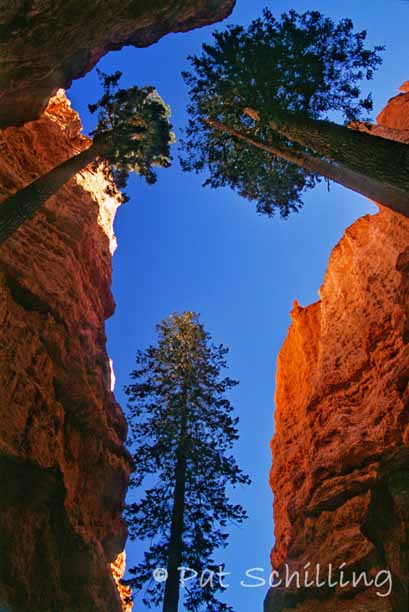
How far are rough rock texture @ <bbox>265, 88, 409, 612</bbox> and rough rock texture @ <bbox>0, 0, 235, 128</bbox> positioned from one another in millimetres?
11542

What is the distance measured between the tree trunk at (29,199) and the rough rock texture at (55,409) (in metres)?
3.76

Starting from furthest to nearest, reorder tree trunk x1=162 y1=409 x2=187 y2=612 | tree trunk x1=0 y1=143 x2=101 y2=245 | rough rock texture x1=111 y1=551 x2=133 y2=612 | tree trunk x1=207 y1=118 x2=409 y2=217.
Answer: rough rock texture x1=111 y1=551 x2=133 y2=612
tree trunk x1=162 y1=409 x2=187 y2=612
tree trunk x1=0 y1=143 x2=101 y2=245
tree trunk x1=207 y1=118 x2=409 y2=217

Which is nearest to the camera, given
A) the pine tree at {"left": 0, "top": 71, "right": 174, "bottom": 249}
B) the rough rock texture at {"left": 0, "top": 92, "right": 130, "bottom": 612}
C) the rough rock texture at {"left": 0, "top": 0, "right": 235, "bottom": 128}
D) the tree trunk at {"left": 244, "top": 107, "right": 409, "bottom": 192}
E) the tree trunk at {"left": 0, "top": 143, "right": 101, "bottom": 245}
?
the tree trunk at {"left": 244, "top": 107, "right": 409, "bottom": 192}

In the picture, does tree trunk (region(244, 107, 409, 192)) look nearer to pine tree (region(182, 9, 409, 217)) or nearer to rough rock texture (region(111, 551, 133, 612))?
pine tree (region(182, 9, 409, 217))

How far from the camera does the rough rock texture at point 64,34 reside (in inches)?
436

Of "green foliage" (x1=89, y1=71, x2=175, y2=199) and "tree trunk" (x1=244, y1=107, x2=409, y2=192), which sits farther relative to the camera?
"green foliage" (x1=89, y1=71, x2=175, y2=199)

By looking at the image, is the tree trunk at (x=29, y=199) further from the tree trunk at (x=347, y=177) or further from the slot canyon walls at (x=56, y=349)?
the tree trunk at (x=347, y=177)

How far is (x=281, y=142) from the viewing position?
1416 cm

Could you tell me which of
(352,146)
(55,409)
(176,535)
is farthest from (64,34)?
(176,535)

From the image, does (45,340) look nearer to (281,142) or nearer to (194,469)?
(194,469)

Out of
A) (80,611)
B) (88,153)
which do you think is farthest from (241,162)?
(80,611)

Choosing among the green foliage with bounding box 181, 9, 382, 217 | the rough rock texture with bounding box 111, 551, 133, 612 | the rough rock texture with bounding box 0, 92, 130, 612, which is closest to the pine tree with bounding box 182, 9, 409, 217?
the green foliage with bounding box 181, 9, 382, 217

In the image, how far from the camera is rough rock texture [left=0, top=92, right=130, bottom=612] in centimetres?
1255

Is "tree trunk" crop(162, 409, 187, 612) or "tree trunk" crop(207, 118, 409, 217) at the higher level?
"tree trunk" crop(207, 118, 409, 217)
